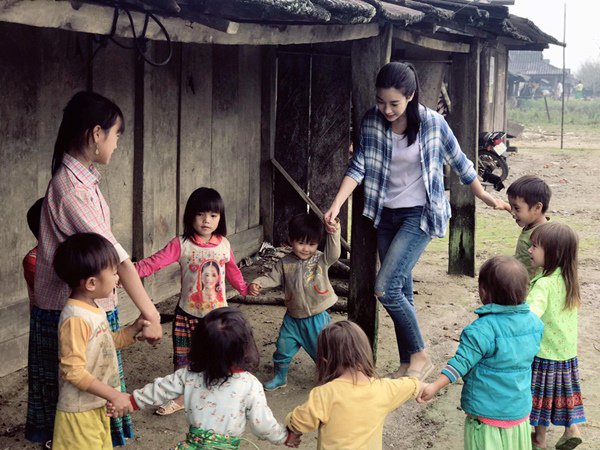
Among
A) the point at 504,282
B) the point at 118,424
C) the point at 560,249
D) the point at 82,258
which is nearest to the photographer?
the point at 82,258

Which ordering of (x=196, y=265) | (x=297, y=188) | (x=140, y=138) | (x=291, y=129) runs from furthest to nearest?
(x=291, y=129), (x=297, y=188), (x=140, y=138), (x=196, y=265)

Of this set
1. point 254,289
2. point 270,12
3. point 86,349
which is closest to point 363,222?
point 254,289

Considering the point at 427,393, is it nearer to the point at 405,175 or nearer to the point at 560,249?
the point at 560,249

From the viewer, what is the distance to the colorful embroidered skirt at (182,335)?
4672 mm

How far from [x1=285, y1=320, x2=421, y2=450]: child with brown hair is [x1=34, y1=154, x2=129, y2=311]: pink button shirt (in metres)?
0.94

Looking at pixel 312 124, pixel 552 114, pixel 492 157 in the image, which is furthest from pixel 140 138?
pixel 552 114

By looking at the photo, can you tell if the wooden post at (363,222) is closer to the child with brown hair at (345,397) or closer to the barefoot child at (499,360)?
the barefoot child at (499,360)

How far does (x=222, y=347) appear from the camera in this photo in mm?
3072

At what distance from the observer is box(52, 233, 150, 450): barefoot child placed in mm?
3254

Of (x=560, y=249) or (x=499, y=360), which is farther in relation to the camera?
(x=560, y=249)

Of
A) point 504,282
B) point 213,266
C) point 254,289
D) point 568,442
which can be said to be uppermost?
point 504,282

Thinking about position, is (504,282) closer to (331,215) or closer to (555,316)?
(555,316)

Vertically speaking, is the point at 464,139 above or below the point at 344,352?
above

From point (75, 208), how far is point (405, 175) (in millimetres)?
2206
